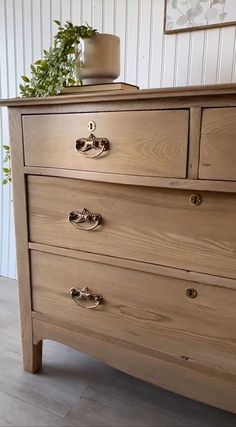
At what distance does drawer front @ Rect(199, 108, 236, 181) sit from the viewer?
724mm

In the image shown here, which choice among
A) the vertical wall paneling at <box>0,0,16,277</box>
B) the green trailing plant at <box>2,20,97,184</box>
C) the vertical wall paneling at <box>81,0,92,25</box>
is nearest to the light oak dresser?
the green trailing plant at <box>2,20,97,184</box>

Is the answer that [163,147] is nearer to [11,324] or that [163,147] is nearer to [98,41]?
[98,41]

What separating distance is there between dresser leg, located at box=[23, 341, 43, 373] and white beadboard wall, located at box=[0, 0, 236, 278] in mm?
1089

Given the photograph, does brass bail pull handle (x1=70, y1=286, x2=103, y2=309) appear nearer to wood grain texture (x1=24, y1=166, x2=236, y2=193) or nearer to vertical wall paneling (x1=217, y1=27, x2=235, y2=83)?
wood grain texture (x1=24, y1=166, x2=236, y2=193)

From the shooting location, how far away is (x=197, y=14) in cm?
117

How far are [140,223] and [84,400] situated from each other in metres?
0.65

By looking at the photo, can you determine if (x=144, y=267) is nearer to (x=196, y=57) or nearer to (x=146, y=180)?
(x=146, y=180)

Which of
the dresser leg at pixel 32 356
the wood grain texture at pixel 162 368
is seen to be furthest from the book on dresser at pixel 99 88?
the dresser leg at pixel 32 356

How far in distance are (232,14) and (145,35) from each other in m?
0.33

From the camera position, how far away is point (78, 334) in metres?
1.07

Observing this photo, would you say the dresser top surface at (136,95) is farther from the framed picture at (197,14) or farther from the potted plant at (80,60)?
the framed picture at (197,14)

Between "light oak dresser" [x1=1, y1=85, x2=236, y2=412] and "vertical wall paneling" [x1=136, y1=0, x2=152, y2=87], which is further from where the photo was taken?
"vertical wall paneling" [x1=136, y1=0, x2=152, y2=87]

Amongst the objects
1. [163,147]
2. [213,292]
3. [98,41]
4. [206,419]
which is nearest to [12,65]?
[98,41]

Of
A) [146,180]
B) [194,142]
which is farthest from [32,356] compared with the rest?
[194,142]
